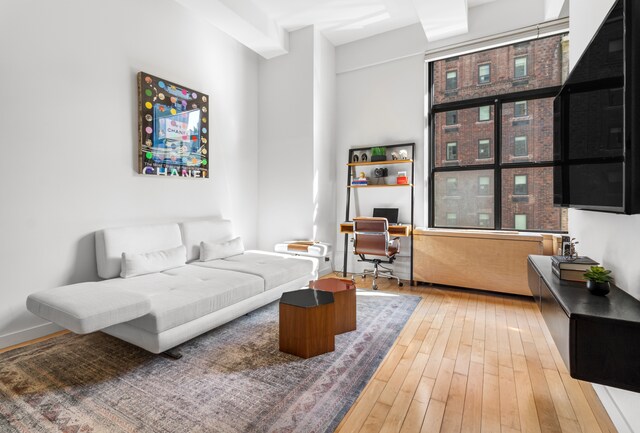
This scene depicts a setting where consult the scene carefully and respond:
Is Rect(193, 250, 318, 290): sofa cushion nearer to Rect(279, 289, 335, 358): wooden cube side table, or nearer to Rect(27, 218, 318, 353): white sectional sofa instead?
Rect(27, 218, 318, 353): white sectional sofa

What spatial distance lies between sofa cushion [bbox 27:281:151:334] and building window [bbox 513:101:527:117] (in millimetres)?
4409

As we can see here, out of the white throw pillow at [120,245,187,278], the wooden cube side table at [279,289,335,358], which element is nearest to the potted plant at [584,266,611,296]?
the wooden cube side table at [279,289,335,358]

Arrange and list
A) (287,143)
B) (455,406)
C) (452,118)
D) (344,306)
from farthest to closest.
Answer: (287,143), (452,118), (344,306), (455,406)

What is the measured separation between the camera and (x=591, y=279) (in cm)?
160

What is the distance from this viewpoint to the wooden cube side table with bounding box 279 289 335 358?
2146mm

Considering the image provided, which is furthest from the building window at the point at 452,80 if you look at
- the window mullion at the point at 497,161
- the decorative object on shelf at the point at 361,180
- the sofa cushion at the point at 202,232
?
the sofa cushion at the point at 202,232

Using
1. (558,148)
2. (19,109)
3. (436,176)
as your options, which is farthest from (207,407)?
(436,176)

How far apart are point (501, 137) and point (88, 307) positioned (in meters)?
4.51

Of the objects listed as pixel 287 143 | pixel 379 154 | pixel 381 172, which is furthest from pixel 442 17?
pixel 287 143

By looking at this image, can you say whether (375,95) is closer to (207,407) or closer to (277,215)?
(277,215)

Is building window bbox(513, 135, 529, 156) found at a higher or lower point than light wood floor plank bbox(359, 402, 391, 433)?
higher

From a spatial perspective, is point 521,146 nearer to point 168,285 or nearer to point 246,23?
point 246,23

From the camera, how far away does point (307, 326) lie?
2158mm

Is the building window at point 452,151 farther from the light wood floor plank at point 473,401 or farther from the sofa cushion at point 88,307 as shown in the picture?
the sofa cushion at point 88,307
